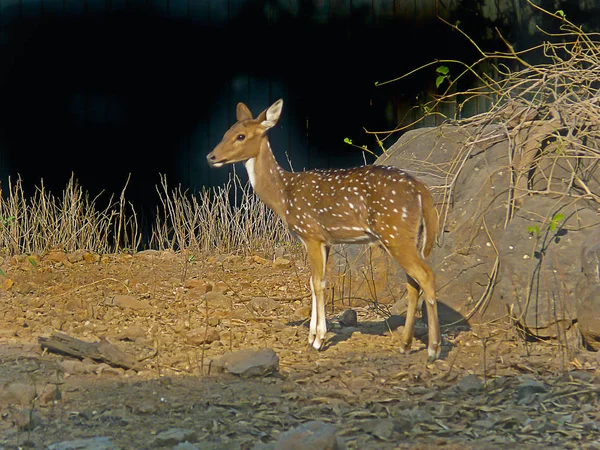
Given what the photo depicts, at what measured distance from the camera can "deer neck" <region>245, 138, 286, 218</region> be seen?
743 centimetres

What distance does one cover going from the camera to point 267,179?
24.6ft

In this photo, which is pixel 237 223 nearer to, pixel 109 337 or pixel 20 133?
pixel 20 133

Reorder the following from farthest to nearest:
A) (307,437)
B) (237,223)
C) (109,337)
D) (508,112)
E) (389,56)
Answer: (389,56)
(237,223)
(508,112)
(109,337)
(307,437)

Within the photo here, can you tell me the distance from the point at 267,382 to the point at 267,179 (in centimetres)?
208

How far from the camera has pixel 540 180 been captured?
7.73 metres

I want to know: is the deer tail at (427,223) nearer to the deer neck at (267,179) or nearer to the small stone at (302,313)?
the deer neck at (267,179)

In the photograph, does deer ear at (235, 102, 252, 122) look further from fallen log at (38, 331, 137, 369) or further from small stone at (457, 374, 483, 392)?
small stone at (457, 374, 483, 392)

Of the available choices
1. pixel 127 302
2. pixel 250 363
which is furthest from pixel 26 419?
pixel 127 302

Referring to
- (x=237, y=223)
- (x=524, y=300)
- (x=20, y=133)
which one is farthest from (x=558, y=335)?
(x=20, y=133)

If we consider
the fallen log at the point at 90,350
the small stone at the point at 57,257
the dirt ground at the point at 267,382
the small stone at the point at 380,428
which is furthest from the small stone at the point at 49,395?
the small stone at the point at 57,257

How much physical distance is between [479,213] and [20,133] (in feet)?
20.0

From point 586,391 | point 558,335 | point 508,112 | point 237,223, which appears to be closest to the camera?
point 586,391

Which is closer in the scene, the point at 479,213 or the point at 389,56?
the point at 479,213

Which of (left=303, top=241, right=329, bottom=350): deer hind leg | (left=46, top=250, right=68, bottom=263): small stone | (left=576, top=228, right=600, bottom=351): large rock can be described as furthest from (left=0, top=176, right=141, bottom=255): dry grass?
(left=576, top=228, right=600, bottom=351): large rock
